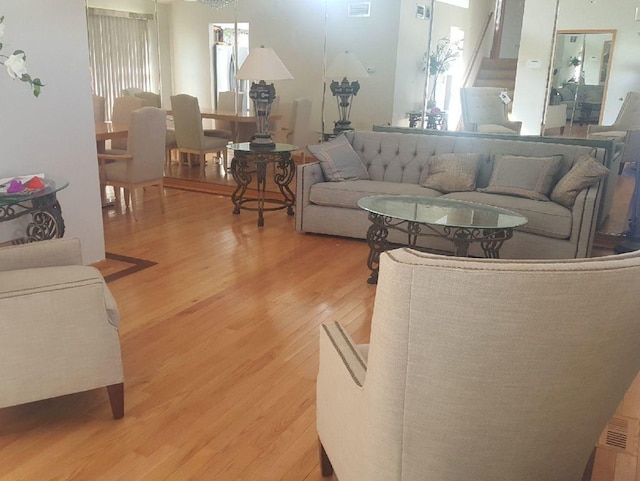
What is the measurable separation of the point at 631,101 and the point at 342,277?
3032mm

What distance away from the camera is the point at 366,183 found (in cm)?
498

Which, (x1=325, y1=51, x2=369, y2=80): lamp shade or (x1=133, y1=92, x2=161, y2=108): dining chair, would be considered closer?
(x1=325, y1=51, x2=369, y2=80): lamp shade

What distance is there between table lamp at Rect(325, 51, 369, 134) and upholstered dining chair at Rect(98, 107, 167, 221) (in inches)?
71.6

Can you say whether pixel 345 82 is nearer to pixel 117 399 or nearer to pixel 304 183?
pixel 304 183

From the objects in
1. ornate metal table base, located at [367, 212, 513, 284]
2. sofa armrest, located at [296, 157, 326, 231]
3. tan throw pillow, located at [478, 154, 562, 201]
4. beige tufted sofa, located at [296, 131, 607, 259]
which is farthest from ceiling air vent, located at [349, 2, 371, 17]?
ornate metal table base, located at [367, 212, 513, 284]

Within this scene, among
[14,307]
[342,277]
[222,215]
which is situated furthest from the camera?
[222,215]

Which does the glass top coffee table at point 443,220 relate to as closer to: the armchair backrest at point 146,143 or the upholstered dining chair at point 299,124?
the armchair backrest at point 146,143

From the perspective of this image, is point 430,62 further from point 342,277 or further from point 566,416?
point 566,416

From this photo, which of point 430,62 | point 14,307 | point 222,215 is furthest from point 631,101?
point 14,307

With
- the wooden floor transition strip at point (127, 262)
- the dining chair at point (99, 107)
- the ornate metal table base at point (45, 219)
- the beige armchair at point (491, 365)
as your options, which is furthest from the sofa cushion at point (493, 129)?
the beige armchair at point (491, 365)

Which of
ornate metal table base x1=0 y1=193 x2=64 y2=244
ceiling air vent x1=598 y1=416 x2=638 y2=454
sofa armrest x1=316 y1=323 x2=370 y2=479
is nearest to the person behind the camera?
sofa armrest x1=316 y1=323 x2=370 y2=479

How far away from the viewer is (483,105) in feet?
18.5

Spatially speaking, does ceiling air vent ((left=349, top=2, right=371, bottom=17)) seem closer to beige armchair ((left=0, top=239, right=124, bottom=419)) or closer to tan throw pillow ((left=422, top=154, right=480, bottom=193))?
tan throw pillow ((left=422, top=154, right=480, bottom=193))

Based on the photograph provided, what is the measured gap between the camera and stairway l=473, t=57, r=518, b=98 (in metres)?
5.43
